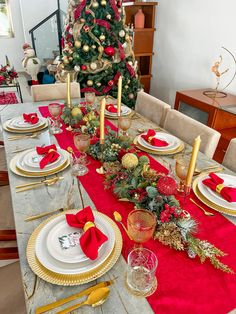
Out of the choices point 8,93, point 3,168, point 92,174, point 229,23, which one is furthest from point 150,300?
point 8,93

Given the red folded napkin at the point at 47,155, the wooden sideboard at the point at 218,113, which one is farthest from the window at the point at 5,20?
the red folded napkin at the point at 47,155

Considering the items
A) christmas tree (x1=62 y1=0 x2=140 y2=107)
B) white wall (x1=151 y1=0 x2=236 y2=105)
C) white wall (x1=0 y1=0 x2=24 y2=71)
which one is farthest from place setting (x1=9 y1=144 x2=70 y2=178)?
white wall (x1=0 y1=0 x2=24 y2=71)

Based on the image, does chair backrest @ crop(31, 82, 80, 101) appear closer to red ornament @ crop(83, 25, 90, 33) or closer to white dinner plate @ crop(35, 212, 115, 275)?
red ornament @ crop(83, 25, 90, 33)

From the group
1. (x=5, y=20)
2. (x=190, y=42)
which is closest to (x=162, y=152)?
(x=190, y=42)

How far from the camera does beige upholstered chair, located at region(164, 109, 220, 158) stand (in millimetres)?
1362

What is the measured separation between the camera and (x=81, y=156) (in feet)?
4.14

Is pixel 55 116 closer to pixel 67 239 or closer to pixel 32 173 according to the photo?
pixel 32 173

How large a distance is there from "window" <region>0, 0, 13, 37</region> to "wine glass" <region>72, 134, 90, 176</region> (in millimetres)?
5960

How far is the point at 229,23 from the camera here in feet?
8.36

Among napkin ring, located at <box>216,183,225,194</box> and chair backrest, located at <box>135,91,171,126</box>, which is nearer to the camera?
napkin ring, located at <box>216,183,225,194</box>

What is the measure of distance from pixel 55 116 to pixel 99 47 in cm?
156

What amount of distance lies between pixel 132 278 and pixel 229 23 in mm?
2739

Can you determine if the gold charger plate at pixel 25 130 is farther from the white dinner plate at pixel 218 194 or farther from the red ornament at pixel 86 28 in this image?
the red ornament at pixel 86 28

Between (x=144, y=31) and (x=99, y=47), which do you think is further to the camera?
(x=144, y=31)
